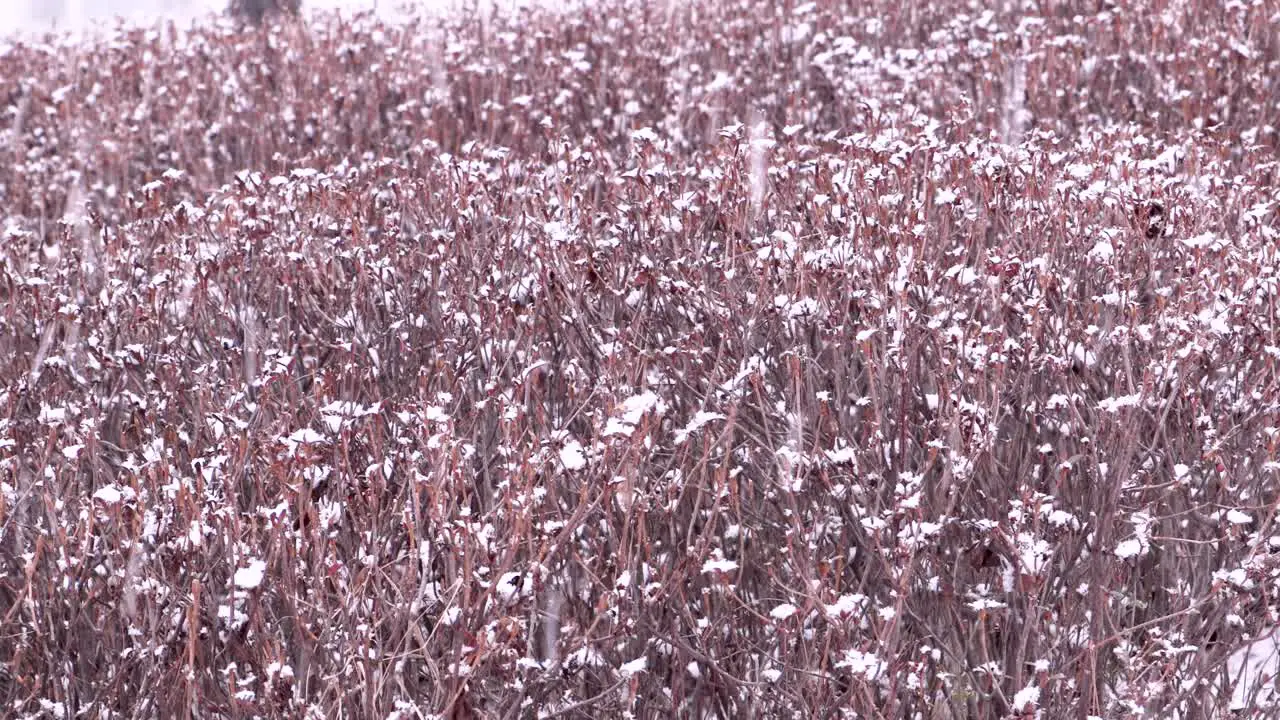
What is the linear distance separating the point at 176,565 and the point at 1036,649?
182 centimetres

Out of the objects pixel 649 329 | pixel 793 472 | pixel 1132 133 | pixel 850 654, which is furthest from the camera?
pixel 1132 133

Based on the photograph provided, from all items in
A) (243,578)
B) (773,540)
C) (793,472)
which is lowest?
(773,540)

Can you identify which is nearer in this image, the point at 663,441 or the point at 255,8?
the point at 663,441

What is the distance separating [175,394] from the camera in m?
3.48

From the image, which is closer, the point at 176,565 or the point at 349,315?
the point at 176,565

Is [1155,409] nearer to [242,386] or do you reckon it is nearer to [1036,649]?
[1036,649]

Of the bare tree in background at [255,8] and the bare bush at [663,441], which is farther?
the bare tree in background at [255,8]

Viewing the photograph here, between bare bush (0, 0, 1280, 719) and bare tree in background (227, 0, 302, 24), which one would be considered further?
bare tree in background (227, 0, 302, 24)

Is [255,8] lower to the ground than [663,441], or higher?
higher

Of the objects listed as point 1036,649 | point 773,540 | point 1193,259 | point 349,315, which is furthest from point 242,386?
point 1193,259

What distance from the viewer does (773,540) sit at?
10.2ft

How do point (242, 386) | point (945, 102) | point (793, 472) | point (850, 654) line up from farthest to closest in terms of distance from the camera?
point (945, 102)
point (242, 386)
point (793, 472)
point (850, 654)

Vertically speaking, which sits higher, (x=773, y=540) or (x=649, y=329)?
(x=649, y=329)

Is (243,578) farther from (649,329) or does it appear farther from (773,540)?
(649,329)
